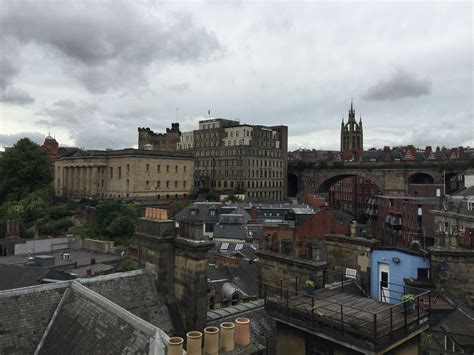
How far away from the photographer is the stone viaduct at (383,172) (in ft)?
248

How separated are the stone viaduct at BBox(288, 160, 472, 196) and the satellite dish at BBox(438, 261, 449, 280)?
56.3 m

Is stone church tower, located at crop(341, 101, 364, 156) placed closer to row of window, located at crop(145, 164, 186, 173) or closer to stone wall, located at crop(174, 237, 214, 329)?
row of window, located at crop(145, 164, 186, 173)

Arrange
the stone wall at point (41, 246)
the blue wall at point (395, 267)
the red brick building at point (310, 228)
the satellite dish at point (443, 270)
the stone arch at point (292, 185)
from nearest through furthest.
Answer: the satellite dish at point (443, 270)
the blue wall at point (395, 267)
the red brick building at point (310, 228)
the stone wall at point (41, 246)
the stone arch at point (292, 185)

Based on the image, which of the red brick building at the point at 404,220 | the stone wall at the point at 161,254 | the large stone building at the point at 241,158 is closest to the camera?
the stone wall at the point at 161,254

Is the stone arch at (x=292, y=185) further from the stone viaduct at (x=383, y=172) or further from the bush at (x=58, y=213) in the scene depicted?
the bush at (x=58, y=213)

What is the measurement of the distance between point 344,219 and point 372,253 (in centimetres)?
3889

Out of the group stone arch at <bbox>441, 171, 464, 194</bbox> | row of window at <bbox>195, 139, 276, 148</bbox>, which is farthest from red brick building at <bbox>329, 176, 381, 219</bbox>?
row of window at <bbox>195, 139, 276, 148</bbox>

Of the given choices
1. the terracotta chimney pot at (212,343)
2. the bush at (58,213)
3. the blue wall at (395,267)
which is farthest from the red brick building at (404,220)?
the bush at (58,213)

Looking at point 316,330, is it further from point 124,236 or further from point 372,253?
point 124,236

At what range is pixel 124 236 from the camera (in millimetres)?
52094

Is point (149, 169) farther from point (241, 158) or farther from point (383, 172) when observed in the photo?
point (383, 172)

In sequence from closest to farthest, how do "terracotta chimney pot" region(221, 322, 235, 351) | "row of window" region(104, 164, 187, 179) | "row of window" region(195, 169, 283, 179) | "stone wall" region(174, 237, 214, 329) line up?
"terracotta chimney pot" region(221, 322, 235, 351) → "stone wall" region(174, 237, 214, 329) → "row of window" region(104, 164, 187, 179) → "row of window" region(195, 169, 283, 179)

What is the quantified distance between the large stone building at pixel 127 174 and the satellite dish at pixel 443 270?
7193cm

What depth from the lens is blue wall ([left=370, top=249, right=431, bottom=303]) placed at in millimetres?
12219
